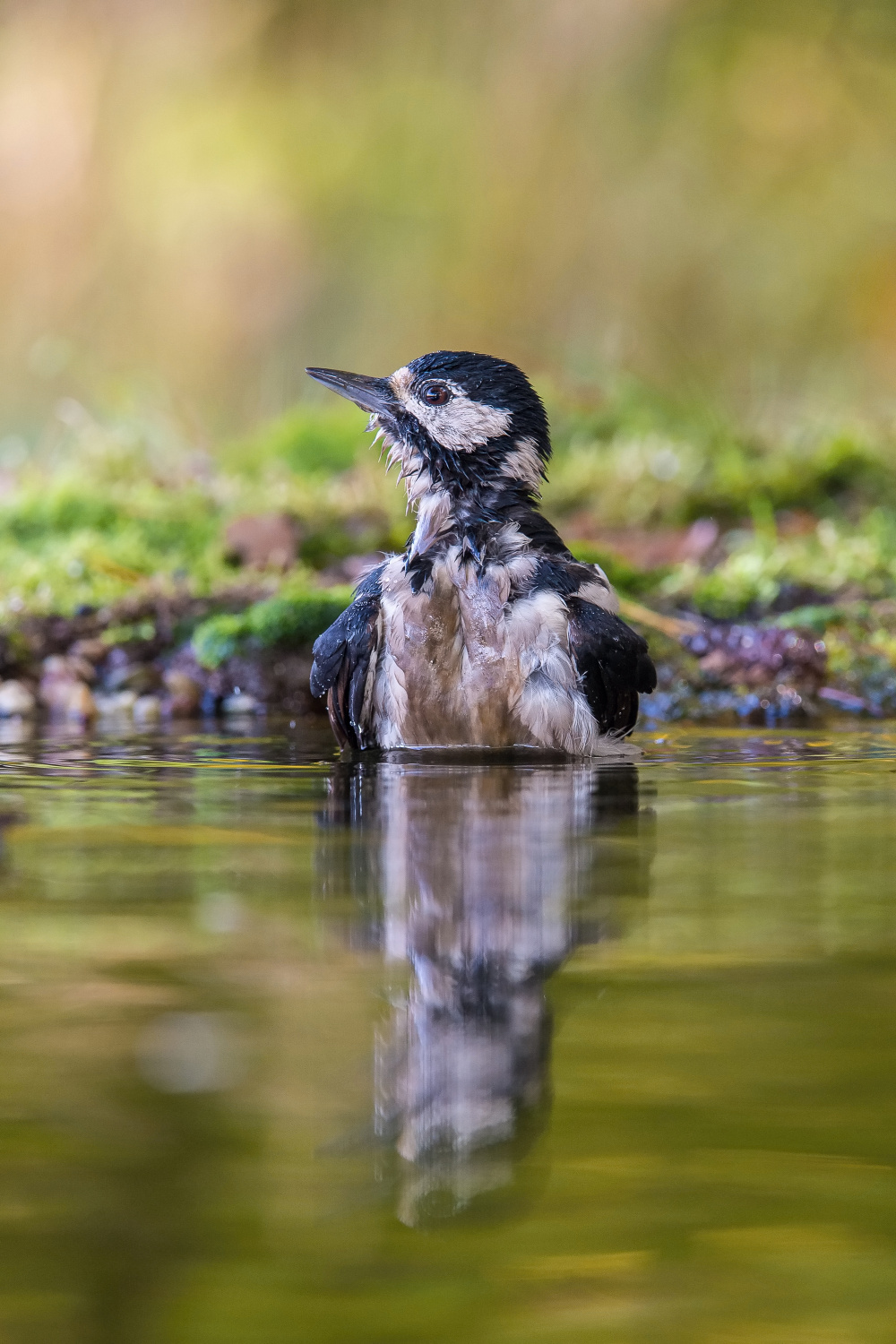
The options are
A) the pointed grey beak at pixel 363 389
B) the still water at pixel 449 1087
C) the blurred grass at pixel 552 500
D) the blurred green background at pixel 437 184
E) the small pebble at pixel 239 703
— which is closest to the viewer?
the still water at pixel 449 1087

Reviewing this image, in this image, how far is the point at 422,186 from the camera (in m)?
16.5

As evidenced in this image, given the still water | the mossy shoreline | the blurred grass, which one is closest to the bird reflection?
the still water

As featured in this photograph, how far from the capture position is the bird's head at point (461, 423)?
4.67 m

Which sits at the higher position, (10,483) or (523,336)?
(523,336)

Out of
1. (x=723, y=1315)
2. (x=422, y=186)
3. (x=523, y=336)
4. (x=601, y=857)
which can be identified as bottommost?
(x=723, y=1315)

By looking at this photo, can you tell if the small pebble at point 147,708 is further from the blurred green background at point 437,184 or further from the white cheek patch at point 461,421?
the blurred green background at point 437,184

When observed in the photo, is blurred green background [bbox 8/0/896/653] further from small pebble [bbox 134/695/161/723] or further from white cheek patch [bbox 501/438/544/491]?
white cheek patch [bbox 501/438/544/491]

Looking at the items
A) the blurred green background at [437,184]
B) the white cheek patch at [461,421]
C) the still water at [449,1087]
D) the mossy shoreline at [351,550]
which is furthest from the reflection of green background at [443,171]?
the still water at [449,1087]

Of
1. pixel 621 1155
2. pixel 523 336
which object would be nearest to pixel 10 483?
pixel 523 336

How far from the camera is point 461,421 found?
4.68 m

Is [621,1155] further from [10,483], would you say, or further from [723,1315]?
[10,483]

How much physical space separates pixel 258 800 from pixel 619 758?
1.17 metres

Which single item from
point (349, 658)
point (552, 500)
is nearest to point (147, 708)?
point (349, 658)

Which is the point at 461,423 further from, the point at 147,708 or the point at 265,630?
the point at 147,708
